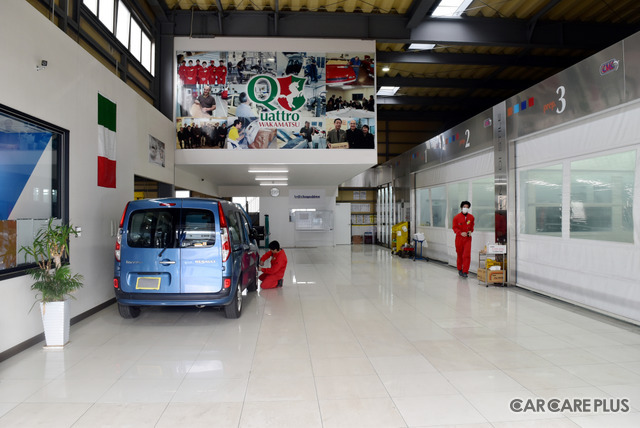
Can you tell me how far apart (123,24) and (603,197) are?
27.1ft

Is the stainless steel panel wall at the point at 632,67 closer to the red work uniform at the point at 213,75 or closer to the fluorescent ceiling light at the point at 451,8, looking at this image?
the fluorescent ceiling light at the point at 451,8

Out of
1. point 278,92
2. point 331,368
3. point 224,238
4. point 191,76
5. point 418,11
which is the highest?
point 418,11

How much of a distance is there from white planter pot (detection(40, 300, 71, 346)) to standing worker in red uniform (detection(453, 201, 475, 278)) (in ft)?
23.8

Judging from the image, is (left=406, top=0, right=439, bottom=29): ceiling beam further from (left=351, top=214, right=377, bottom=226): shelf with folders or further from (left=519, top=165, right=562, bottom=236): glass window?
(left=351, top=214, right=377, bottom=226): shelf with folders

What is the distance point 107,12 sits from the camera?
22.0ft

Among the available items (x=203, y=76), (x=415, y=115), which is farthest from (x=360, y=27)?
(x=415, y=115)

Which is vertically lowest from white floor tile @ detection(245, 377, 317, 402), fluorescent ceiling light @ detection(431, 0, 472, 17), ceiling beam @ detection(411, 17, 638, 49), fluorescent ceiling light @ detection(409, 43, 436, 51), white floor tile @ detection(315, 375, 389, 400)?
white floor tile @ detection(315, 375, 389, 400)

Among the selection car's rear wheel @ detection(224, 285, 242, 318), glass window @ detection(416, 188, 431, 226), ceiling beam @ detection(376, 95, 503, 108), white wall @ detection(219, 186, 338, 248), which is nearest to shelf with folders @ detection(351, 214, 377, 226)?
white wall @ detection(219, 186, 338, 248)

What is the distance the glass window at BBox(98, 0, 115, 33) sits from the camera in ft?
21.2

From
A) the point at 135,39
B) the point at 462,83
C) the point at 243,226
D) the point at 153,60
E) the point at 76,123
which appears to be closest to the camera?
the point at 76,123

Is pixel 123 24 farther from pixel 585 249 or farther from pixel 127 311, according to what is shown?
pixel 585 249

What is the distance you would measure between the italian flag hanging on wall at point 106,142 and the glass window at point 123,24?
1954mm

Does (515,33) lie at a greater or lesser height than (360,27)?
lesser

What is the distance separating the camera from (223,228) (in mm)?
4891
